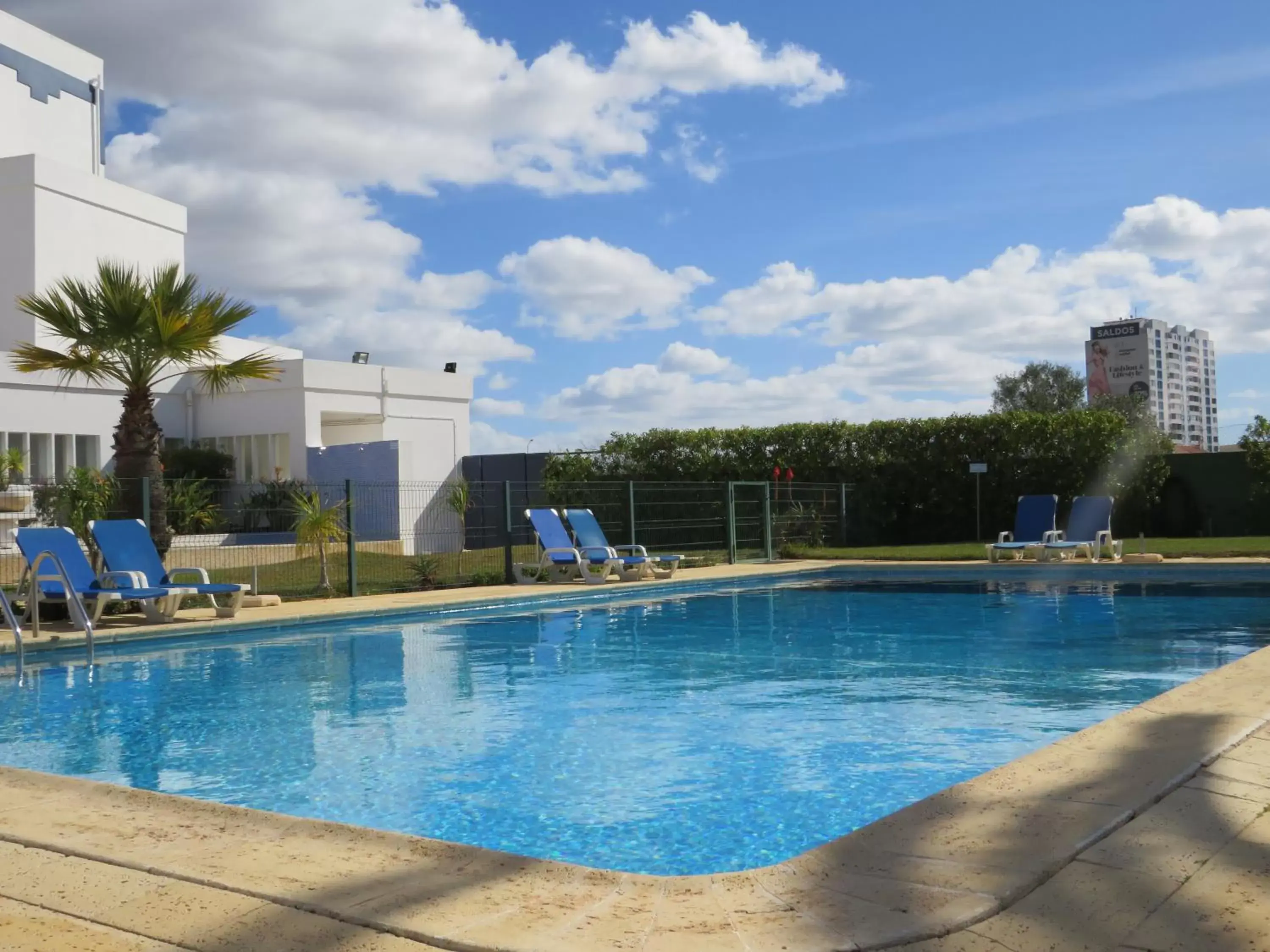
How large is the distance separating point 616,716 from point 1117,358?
362 ft

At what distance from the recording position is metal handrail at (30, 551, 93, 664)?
8.97 meters

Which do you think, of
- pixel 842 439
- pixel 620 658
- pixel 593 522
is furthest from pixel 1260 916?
pixel 842 439

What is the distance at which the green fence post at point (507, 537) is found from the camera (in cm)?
1549

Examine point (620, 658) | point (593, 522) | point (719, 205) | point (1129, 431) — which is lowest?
point (620, 658)

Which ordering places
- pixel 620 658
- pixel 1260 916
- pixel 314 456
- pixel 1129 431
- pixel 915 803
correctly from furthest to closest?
pixel 314 456 → pixel 1129 431 → pixel 620 658 → pixel 915 803 → pixel 1260 916

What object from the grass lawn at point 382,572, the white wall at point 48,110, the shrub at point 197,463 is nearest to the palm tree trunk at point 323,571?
the grass lawn at point 382,572

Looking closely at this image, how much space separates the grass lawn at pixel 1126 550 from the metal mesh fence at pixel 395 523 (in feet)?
3.47

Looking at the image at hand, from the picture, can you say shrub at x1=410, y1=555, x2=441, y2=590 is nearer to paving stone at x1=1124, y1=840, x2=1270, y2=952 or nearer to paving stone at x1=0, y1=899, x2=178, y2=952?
paving stone at x1=0, y1=899, x2=178, y2=952

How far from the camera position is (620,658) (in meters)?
9.14

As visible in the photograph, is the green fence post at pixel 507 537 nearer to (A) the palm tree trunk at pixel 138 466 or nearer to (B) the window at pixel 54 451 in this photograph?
(A) the palm tree trunk at pixel 138 466

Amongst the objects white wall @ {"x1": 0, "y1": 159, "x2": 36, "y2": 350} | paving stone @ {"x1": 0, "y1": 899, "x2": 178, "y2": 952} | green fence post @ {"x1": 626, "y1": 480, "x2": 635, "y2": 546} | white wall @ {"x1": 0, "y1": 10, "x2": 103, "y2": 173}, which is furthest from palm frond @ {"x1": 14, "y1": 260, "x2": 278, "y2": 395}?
white wall @ {"x1": 0, "y1": 10, "x2": 103, "y2": 173}

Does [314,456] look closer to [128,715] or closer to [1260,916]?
[128,715]

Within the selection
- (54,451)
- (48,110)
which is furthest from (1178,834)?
(48,110)

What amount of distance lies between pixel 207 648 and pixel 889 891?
28.8 ft
